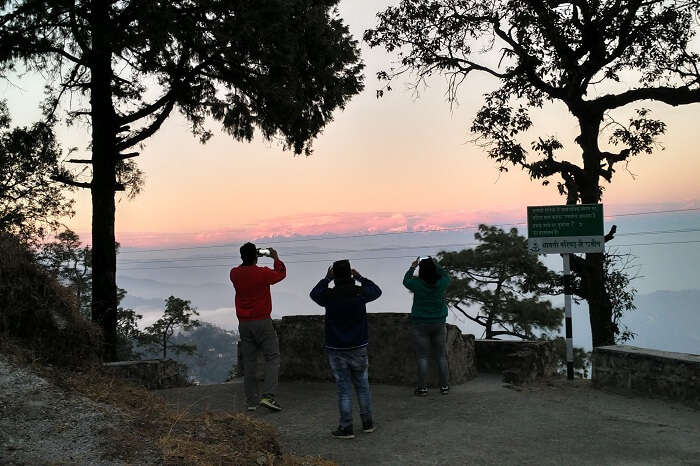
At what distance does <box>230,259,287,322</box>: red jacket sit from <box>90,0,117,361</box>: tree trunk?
6.56m

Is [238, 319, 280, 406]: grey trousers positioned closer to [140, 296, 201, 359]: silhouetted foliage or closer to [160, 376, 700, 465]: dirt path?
[160, 376, 700, 465]: dirt path

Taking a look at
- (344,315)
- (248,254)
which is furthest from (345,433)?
(248,254)

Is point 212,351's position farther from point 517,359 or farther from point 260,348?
point 260,348

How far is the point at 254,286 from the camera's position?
7.28 metres

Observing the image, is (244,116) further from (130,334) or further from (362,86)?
(130,334)

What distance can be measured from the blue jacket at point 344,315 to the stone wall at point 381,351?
2853 mm

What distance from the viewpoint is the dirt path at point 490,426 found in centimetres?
562

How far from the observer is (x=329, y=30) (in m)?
14.5

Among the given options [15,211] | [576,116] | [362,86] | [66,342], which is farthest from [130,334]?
[66,342]

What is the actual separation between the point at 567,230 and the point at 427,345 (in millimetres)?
3429

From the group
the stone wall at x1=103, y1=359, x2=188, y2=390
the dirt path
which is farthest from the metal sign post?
the stone wall at x1=103, y1=359, x2=188, y2=390

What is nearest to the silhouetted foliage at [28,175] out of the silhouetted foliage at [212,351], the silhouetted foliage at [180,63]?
the silhouetted foliage at [180,63]

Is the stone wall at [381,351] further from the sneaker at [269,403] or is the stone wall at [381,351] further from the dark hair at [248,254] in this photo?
the dark hair at [248,254]

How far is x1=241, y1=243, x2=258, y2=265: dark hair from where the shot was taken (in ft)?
23.9
